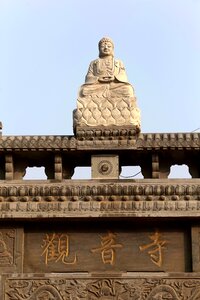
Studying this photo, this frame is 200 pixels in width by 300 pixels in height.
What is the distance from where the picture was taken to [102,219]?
23.6 ft

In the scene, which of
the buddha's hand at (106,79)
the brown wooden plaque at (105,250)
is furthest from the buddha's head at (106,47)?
the brown wooden plaque at (105,250)

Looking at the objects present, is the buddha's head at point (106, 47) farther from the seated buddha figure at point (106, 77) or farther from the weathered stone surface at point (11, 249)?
the weathered stone surface at point (11, 249)

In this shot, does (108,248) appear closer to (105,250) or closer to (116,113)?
(105,250)

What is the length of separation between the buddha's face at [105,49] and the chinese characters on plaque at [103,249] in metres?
2.11

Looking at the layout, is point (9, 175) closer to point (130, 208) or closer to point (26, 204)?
point (26, 204)

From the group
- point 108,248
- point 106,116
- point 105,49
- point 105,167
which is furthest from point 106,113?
point 108,248

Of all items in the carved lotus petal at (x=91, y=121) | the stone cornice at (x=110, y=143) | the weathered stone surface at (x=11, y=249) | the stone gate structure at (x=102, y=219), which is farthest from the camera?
the carved lotus petal at (x=91, y=121)

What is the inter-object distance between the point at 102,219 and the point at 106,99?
1.35m

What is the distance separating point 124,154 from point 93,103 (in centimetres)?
66

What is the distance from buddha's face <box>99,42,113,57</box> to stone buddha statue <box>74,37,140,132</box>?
3.6 inches

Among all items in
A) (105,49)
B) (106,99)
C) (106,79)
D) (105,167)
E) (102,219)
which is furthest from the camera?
(105,49)

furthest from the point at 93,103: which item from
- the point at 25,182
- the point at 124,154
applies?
the point at 25,182

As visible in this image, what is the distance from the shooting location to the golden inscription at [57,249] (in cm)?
723

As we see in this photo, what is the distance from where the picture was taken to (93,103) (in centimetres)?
761
